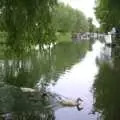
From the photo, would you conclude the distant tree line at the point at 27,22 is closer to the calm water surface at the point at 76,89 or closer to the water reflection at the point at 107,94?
the calm water surface at the point at 76,89

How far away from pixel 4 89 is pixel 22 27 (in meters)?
4.92

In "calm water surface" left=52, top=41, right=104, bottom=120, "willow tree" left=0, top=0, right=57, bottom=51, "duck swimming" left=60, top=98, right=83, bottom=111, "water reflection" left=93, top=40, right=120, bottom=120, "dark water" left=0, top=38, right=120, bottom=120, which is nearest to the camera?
"willow tree" left=0, top=0, right=57, bottom=51

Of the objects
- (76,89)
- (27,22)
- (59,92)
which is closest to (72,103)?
(59,92)

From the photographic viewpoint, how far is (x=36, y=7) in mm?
12344

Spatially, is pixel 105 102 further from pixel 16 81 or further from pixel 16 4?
pixel 16 4

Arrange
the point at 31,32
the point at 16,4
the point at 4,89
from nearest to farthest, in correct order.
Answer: the point at 16,4
the point at 31,32
the point at 4,89

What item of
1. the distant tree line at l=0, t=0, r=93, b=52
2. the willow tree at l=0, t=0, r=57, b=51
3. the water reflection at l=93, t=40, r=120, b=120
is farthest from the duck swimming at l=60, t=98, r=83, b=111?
the willow tree at l=0, t=0, r=57, b=51

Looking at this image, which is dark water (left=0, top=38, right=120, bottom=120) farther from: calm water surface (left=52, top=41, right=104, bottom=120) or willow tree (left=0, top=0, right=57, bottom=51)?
willow tree (left=0, top=0, right=57, bottom=51)

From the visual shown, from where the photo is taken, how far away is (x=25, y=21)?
12.5 meters

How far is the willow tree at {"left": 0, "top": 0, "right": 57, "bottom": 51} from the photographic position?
40.0 feet

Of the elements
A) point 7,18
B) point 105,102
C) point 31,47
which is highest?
point 7,18

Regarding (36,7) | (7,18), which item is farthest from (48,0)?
(7,18)

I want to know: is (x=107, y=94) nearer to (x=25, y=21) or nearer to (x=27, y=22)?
A: (x=27, y=22)

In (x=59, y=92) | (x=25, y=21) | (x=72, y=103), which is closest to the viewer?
(x=25, y=21)
